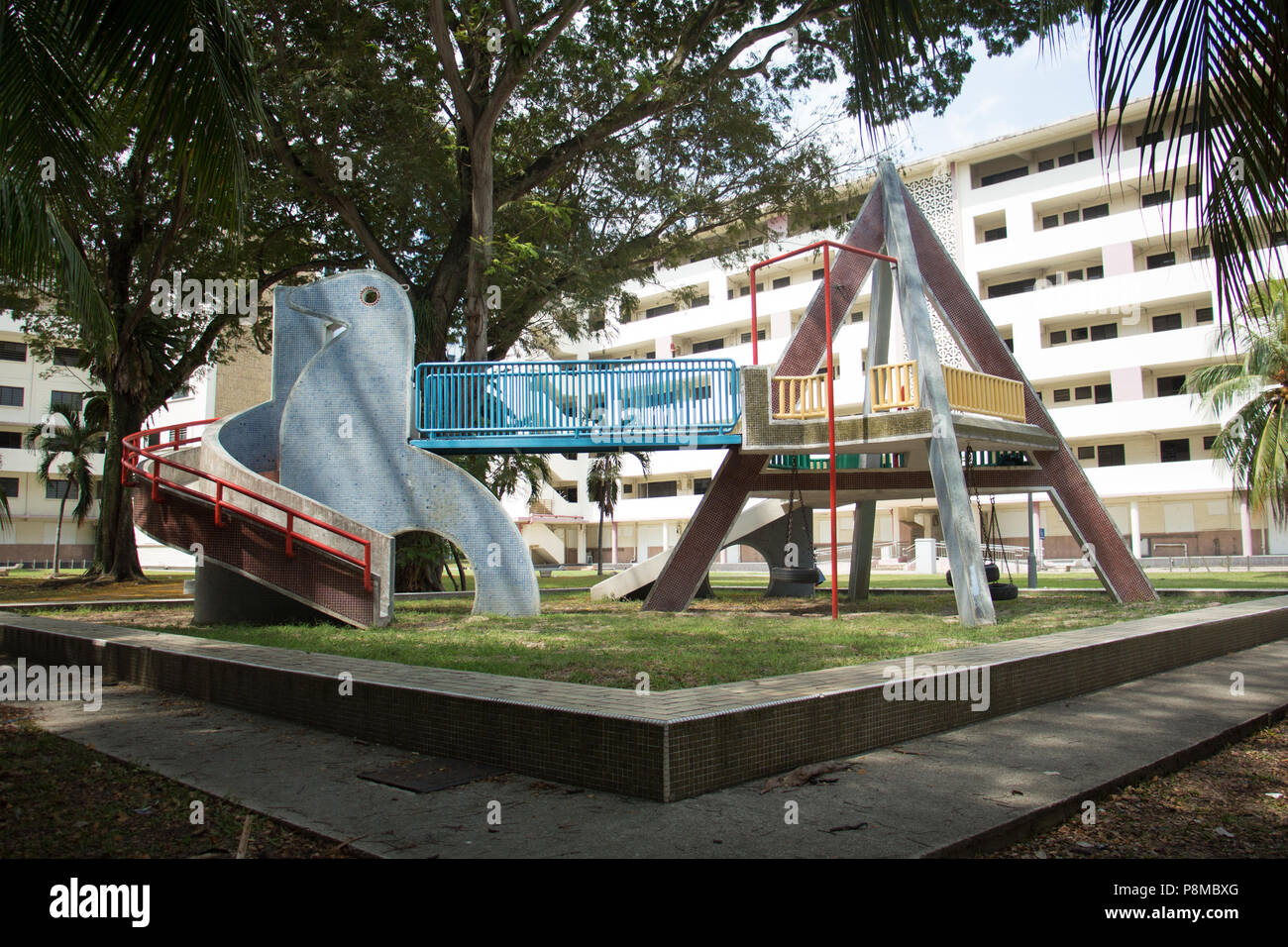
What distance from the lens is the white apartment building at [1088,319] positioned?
40094 mm

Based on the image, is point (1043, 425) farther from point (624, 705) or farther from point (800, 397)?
point (624, 705)

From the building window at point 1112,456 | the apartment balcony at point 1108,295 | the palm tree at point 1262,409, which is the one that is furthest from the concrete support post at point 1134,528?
the palm tree at point 1262,409

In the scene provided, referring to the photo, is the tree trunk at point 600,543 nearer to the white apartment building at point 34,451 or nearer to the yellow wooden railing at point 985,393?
the white apartment building at point 34,451

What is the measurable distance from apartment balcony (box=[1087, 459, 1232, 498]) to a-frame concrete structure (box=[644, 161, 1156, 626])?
2434 cm

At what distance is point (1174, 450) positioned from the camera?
41812mm

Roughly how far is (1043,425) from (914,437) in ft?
13.7

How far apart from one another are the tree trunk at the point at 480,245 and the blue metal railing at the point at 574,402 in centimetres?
384

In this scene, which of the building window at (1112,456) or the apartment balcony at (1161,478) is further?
the building window at (1112,456)

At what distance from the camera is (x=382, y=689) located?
7.16 m

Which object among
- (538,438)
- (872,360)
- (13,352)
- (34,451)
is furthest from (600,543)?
(13,352)

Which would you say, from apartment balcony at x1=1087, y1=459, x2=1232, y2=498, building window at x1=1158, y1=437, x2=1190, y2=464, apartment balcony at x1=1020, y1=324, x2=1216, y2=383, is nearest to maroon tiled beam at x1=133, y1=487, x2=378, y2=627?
apartment balcony at x1=1020, y1=324, x2=1216, y2=383

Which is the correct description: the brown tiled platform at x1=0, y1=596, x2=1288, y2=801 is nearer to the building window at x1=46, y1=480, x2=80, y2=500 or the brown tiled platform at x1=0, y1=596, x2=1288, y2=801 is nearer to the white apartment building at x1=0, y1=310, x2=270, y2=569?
the white apartment building at x1=0, y1=310, x2=270, y2=569
